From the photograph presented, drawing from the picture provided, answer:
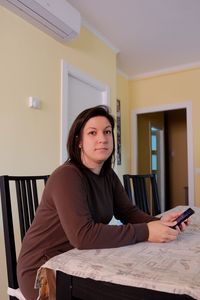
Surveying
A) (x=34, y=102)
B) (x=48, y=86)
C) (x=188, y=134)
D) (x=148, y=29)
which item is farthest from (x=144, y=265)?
(x=188, y=134)

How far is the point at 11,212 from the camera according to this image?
117 centimetres

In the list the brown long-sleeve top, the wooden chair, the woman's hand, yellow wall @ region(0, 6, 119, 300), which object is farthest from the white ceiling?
the woman's hand

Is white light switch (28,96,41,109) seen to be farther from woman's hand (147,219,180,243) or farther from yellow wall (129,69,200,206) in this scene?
yellow wall (129,69,200,206)

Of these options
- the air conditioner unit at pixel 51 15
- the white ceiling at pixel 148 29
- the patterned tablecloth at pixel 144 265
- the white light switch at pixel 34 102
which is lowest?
the patterned tablecloth at pixel 144 265

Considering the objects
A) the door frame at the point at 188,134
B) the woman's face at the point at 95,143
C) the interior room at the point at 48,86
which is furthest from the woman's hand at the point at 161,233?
the door frame at the point at 188,134

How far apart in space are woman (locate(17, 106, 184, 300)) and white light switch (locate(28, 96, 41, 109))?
116 cm

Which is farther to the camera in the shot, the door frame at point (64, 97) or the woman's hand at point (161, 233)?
the door frame at point (64, 97)

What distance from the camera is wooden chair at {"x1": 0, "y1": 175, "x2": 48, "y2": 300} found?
44.2 inches

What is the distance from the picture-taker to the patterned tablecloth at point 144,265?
1.93 ft

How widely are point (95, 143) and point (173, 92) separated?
3.19 metres

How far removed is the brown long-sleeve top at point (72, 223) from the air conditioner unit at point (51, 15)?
154 centimetres

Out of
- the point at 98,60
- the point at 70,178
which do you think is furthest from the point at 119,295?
the point at 98,60

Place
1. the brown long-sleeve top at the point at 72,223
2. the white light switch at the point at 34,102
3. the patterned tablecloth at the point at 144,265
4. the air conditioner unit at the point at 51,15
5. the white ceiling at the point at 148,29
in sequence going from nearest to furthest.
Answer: the patterned tablecloth at the point at 144,265
the brown long-sleeve top at the point at 72,223
the air conditioner unit at the point at 51,15
the white light switch at the point at 34,102
the white ceiling at the point at 148,29

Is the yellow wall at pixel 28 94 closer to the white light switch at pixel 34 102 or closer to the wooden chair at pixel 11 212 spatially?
the white light switch at pixel 34 102
